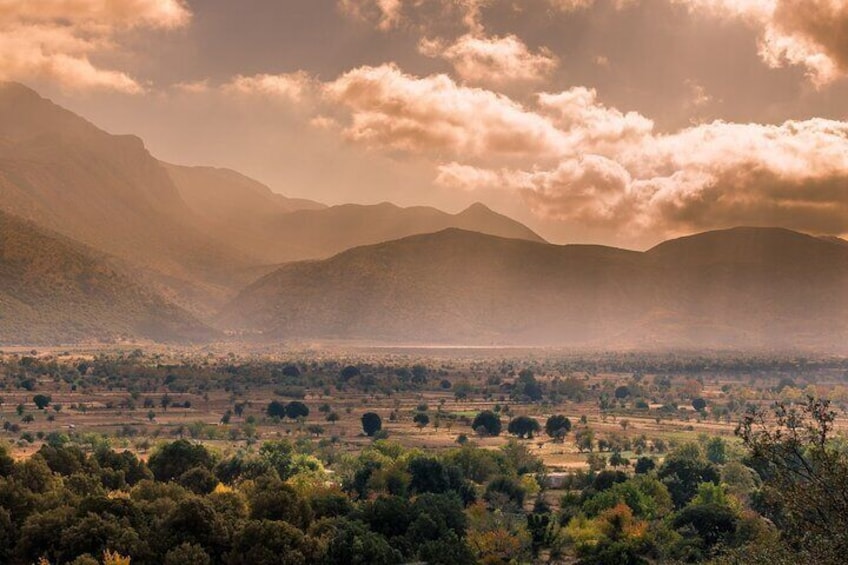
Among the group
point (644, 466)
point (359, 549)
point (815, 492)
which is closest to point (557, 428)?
point (644, 466)

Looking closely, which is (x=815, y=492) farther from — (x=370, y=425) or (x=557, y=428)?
(x=557, y=428)

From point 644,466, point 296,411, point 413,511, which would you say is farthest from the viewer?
point 296,411

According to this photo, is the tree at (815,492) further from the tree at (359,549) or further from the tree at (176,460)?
the tree at (176,460)

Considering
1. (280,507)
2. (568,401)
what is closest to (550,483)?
(280,507)

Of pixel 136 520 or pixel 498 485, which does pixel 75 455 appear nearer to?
pixel 136 520

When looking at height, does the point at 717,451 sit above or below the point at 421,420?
above

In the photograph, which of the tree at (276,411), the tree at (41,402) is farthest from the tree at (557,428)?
the tree at (41,402)

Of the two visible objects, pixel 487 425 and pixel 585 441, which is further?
pixel 487 425
